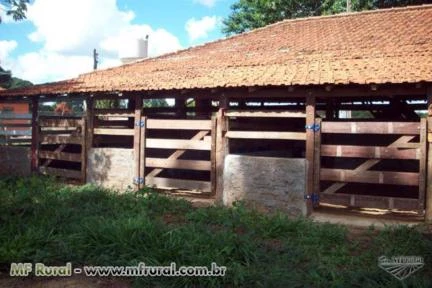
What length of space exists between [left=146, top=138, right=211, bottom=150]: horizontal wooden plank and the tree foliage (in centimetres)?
1106

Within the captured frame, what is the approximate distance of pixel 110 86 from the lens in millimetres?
9664

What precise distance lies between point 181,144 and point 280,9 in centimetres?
1247

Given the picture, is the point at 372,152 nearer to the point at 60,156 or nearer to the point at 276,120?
the point at 276,120

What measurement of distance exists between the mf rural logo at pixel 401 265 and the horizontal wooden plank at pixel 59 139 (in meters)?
8.02

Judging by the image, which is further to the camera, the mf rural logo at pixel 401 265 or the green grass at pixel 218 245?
the mf rural logo at pixel 401 265

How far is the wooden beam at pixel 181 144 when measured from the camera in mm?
8922

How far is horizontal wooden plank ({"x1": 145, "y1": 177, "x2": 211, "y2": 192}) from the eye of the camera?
29.4ft

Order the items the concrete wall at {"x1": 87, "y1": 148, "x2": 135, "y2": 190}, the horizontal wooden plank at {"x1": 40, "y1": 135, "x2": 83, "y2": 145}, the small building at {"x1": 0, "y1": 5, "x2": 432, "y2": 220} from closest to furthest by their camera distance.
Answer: the small building at {"x1": 0, "y1": 5, "x2": 432, "y2": 220} < the concrete wall at {"x1": 87, "y1": 148, "x2": 135, "y2": 190} < the horizontal wooden plank at {"x1": 40, "y1": 135, "x2": 83, "y2": 145}

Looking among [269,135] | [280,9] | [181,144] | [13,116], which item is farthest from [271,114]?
[280,9]

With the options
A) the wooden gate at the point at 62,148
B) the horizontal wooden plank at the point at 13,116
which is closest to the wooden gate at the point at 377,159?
the wooden gate at the point at 62,148

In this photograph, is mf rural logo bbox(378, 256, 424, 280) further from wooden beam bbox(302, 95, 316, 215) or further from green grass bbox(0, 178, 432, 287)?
wooden beam bbox(302, 95, 316, 215)

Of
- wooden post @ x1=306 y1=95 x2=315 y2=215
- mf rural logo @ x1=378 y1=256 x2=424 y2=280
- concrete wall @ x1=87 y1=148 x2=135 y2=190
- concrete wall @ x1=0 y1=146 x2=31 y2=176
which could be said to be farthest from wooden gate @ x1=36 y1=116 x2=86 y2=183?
mf rural logo @ x1=378 y1=256 x2=424 y2=280

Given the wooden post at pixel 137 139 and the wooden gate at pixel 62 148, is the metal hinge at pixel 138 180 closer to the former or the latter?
the wooden post at pixel 137 139

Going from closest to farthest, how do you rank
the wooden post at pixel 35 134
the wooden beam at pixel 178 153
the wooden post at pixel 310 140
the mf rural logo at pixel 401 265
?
the mf rural logo at pixel 401 265 < the wooden post at pixel 310 140 < the wooden beam at pixel 178 153 < the wooden post at pixel 35 134
